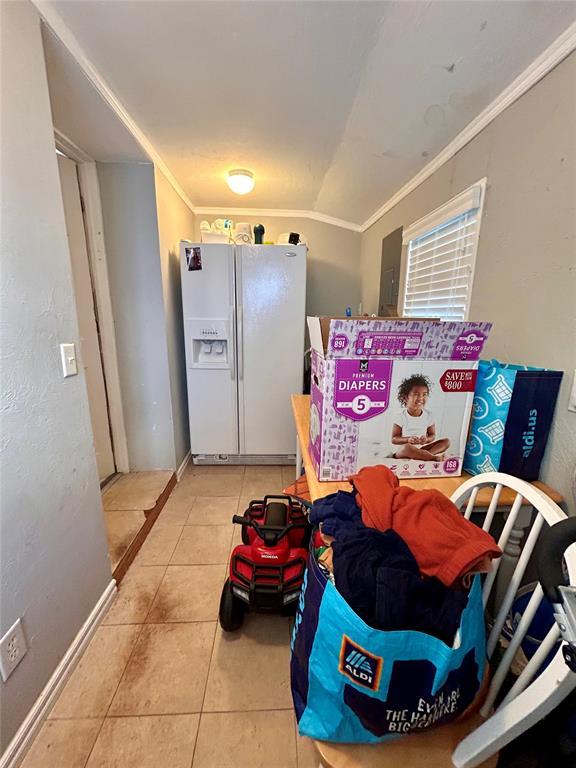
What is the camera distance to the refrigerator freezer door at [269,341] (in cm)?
236

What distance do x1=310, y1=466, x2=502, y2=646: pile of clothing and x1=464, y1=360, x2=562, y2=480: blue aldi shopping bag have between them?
1.39 feet

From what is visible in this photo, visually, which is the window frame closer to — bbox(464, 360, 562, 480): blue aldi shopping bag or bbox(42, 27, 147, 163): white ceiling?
bbox(464, 360, 562, 480): blue aldi shopping bag

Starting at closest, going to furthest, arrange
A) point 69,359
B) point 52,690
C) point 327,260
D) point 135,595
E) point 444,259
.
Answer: point 52,690 → point 69,359 → point 135,595 → point 444,259 → point 327,260

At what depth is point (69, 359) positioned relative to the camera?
A: 1.18 metres

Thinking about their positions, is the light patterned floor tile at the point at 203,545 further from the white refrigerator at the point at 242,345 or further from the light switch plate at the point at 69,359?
the light switch plate at the point at 69,359

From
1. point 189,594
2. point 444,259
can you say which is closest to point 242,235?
point 444,259

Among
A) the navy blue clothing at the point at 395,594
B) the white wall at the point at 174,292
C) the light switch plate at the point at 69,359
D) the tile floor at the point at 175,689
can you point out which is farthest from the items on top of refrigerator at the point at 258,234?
the navy blue clothing at the point at 395,594

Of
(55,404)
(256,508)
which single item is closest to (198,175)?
(55,404)

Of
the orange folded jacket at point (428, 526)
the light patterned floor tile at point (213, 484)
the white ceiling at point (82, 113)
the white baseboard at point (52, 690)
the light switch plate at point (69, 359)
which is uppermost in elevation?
the white ceiling at point (82, 113)

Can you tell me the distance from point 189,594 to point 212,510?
25.6 inches

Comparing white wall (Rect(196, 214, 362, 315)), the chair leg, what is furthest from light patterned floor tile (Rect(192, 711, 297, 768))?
white wall (Rect(196, 214, 362, 315))

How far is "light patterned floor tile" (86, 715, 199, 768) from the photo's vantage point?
3.10ft

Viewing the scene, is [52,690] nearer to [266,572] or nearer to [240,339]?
[266,572]

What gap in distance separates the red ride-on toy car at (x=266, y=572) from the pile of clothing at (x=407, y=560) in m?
0.60
